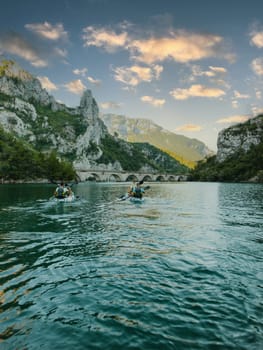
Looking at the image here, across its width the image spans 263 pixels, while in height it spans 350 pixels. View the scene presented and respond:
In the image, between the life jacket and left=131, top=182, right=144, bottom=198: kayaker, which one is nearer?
the life jacket

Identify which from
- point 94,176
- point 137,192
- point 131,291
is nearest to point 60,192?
point 137,192

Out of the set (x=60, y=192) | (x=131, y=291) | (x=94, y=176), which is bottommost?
(x=131, y=291)

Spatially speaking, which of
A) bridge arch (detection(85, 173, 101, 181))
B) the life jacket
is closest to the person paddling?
the life jacket

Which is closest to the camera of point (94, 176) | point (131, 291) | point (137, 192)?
point (131, 291)

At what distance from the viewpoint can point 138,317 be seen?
23.2 ft

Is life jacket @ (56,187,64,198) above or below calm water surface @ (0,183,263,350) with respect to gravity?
above

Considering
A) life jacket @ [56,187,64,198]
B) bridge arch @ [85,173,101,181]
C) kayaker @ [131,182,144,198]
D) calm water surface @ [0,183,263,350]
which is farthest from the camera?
bridge arch @ [85,173,101,181]

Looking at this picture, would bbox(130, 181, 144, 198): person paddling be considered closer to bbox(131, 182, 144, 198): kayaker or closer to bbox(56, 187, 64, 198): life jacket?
bbox(131, 182, 144, 198): kayaker

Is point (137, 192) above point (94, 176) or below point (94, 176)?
below

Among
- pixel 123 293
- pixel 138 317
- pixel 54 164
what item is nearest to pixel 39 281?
pixel 123 293

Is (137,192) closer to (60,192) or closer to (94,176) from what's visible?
(60,192)

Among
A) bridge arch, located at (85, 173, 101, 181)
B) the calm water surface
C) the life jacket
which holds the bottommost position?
the calm water surface

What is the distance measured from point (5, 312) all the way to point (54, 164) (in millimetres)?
129059

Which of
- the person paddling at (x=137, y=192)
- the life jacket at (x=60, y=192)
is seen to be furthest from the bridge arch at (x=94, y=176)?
the life jacket at (x=60, y=192)
